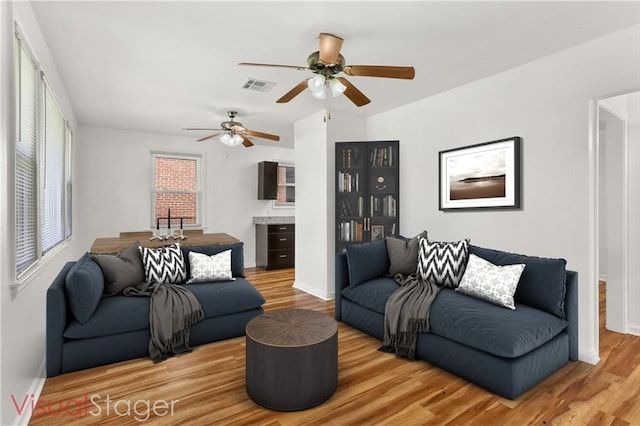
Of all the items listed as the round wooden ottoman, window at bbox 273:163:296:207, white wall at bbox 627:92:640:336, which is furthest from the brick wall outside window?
white wall at bbox 627:92:640:336

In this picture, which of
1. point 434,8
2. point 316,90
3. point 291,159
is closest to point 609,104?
point 434,8

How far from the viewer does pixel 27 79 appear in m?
2.34

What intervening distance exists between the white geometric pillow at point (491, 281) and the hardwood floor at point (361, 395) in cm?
64

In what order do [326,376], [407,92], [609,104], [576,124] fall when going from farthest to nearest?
[407,92]
[609,104]
[576,124]
[326,376]

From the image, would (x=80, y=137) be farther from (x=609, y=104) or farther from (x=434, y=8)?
(x=609, y=104)

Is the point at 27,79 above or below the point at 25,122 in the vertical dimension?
above

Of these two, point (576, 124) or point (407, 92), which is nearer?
point (576, 124)

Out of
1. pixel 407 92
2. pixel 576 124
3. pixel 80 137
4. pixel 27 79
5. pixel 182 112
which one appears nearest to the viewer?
pixel 27 79

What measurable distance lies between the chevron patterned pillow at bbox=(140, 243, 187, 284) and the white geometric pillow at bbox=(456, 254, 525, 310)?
2697 millimetres

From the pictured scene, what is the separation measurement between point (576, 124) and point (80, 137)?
21.5 feet

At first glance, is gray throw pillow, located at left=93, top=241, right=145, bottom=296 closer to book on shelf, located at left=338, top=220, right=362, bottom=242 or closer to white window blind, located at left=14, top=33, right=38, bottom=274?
white window blind, located at left=14, top=33, right=38, bottom=274

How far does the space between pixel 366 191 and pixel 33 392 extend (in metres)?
3.86

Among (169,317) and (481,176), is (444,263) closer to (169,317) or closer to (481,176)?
(481,176)

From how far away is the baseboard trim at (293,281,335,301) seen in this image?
4652 millimetres
